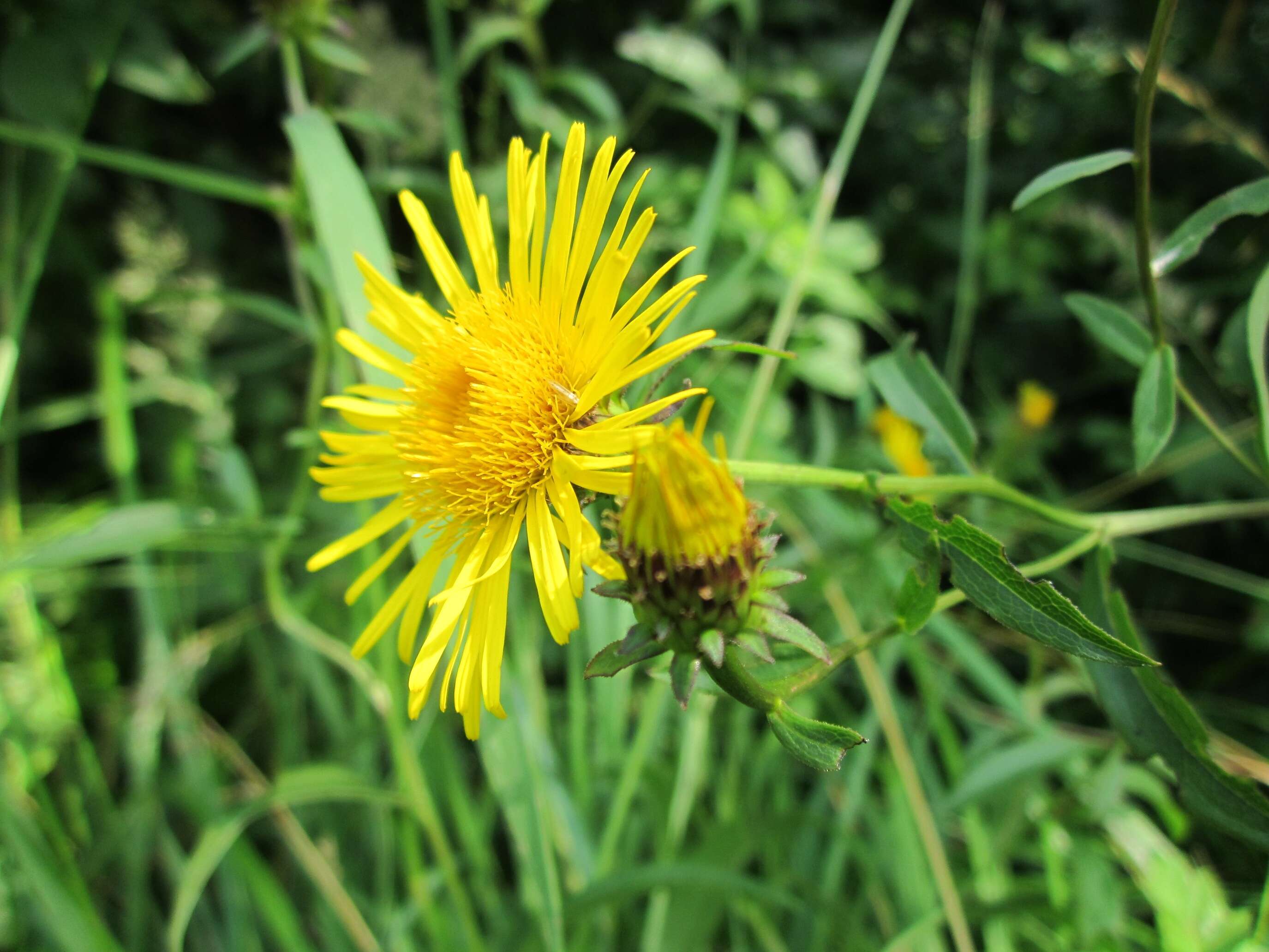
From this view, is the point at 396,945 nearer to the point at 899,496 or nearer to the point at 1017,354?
the point at 899,496

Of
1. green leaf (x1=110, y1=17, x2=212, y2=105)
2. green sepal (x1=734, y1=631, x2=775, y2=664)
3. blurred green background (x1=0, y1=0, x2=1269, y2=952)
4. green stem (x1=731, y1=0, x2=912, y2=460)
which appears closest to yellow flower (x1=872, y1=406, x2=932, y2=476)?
blurred green background (x1=0, y1=0, x2=1269, y2=952)

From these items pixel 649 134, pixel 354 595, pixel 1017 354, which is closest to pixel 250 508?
pixel 354 595

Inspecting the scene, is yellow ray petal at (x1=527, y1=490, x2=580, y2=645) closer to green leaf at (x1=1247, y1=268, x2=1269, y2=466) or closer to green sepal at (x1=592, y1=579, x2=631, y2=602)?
green sepal at (x1=592, y1=579, x2=631, y2=602)

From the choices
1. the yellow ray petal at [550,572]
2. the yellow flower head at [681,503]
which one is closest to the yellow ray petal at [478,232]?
the yellow ray petal at [550,572]

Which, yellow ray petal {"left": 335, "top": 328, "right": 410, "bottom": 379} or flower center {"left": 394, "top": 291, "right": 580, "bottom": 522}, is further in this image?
yellow ray petal {"left": 335, "top": 328, "right": 410, "bottom": 379}

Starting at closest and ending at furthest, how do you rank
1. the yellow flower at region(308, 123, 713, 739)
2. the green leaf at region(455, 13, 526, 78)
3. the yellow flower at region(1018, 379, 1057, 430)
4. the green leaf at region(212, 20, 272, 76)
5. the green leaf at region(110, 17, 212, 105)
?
1. the yellow flower at region(308, 123, 713, 739)
2. the green leaf at region(212, 20, 272, 76)
3. the green leaf at region(455, 13, 526, 78)
4. the green leaf at region(110, 17, 212, 105)
5. the yellow flower at region(1018, 379, 1057, 430)

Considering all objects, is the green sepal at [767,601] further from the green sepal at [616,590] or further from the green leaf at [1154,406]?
the green leaf at [1154,406]
